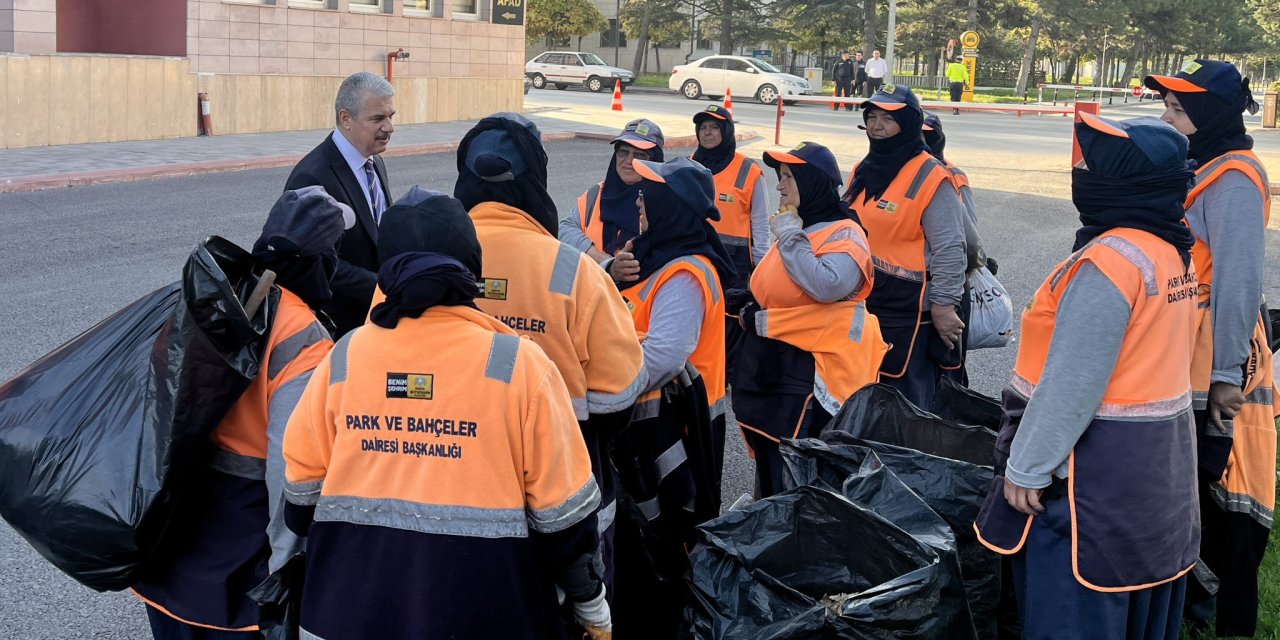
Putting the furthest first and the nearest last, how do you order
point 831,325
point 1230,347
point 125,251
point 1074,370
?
point 125,251 < point 831,325 < point 1230,347 < point 1074,370

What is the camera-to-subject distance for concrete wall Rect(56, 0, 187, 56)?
1961cm

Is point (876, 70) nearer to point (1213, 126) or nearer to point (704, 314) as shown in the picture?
point (1213, 126)

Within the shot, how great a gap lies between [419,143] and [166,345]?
678 inches

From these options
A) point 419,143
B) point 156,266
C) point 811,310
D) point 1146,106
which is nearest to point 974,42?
point 1146,106

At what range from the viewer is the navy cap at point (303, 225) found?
9.42 feet

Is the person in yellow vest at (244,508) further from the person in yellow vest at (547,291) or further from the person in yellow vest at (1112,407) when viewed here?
the person in yellow vest at (1112,407)

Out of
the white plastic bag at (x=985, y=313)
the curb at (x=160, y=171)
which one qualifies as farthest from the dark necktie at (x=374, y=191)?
the curb at (x=160, y=171)

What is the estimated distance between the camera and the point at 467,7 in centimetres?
2517

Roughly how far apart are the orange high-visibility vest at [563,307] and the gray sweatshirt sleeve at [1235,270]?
1.95 m

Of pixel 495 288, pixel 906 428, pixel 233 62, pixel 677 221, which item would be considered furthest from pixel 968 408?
pixel 233 62

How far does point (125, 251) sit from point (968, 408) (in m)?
8.05

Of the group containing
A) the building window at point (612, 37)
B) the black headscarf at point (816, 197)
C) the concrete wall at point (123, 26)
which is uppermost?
the building window at point (612, 37)

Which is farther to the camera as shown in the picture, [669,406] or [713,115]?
[713,115]

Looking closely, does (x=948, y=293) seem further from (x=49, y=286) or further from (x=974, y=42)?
(x=974, y=42)
